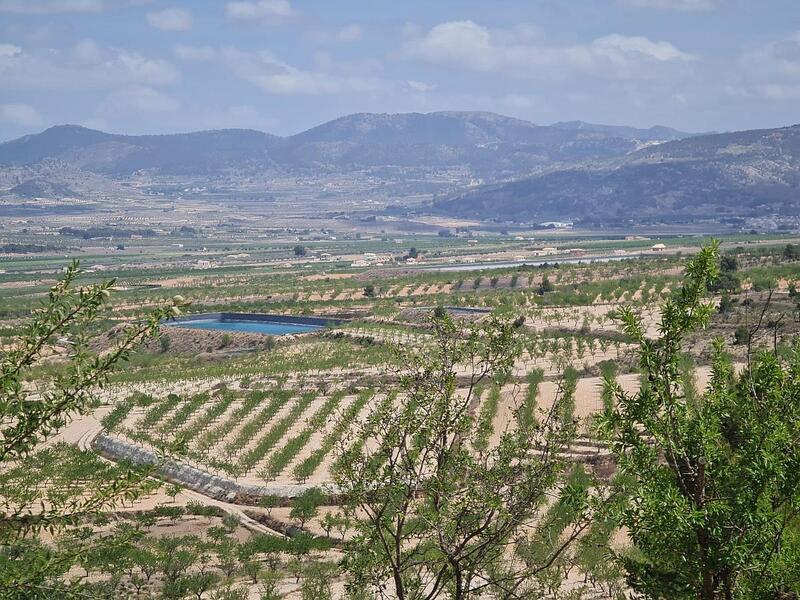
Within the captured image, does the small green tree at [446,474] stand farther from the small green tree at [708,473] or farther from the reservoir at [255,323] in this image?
the reservoir at [255,323]

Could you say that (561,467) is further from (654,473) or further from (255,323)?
(255,323)

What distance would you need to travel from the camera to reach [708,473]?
8.61 metres

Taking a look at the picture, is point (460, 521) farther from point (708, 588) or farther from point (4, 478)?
point (4, 478)

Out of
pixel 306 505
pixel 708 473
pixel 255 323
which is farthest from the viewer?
pixel 255 323

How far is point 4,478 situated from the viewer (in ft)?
79.9

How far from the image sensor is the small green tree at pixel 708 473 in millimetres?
8023

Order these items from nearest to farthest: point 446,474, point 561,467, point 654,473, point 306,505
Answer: point 654,473, point 561,467, point 446,474, point 306,505

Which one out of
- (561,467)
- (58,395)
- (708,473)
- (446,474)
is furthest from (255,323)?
(58,395)

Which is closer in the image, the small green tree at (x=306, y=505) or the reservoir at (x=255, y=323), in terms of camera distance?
the small green tree at (x=306, y=505)

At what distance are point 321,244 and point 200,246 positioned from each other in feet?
63.1

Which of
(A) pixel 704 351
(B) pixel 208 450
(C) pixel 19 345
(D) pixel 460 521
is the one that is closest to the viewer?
(C) pixel 19 345

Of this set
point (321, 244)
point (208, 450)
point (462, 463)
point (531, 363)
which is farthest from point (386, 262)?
point (462, 463)

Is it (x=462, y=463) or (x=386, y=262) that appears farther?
(x=386, y=262)

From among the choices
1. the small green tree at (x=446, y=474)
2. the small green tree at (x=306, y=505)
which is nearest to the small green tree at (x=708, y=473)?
the small green tree at (x=446, y=474)
